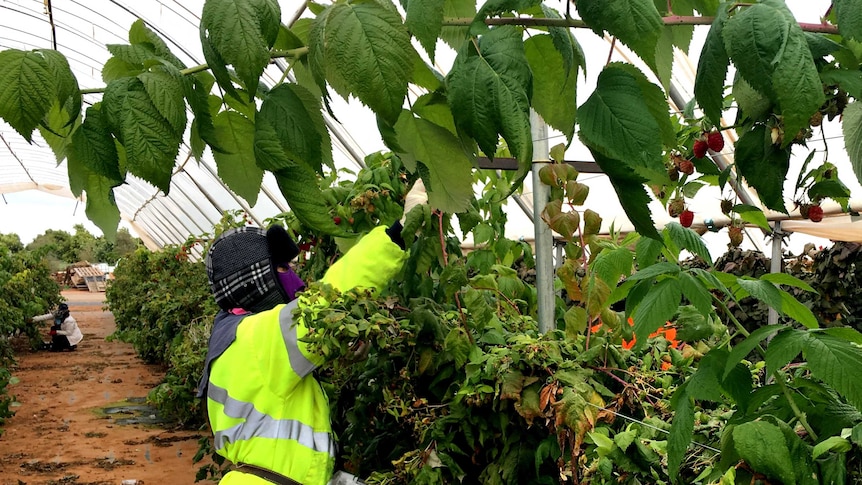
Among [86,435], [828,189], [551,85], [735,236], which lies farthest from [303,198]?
[86,435]

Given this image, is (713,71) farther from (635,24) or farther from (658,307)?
(658,307)

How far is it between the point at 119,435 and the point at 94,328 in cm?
1452

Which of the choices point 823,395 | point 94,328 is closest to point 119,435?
point 823,395

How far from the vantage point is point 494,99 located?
2.19 feet

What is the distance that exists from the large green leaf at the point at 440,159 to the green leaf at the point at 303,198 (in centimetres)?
11

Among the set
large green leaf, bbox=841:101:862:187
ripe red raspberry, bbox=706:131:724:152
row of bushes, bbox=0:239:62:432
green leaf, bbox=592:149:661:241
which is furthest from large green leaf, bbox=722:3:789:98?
row of bushes, bbox=0:239:62:432

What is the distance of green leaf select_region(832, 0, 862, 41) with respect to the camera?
0.63 metres

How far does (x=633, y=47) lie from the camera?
0.62m

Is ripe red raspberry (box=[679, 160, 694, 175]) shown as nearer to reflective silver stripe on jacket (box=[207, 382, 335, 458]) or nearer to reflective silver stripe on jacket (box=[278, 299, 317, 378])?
reflective silver stripe on jacket (box=[278, 299, 317, 378])

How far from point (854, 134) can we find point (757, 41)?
29 cm

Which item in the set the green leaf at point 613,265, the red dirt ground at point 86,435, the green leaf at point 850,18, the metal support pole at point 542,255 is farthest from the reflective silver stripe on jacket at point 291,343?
the red dirt ground at point 86,435

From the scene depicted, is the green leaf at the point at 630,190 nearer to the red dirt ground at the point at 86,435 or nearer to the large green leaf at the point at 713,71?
the large green leaf at the point at 713,71

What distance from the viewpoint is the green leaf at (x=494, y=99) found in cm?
66

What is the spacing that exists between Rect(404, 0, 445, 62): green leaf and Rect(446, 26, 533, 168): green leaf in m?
0.05
